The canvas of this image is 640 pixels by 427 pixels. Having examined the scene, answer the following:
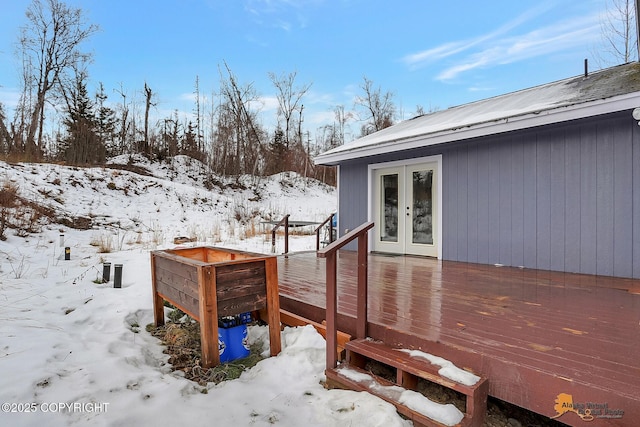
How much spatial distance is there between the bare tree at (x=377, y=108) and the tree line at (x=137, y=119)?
0.06m

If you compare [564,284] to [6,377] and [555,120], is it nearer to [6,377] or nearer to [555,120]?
[555,120]

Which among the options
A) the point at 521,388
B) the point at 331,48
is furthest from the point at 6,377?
the point at 331,48

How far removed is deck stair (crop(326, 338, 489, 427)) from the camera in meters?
1.62

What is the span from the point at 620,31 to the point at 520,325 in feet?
42.0

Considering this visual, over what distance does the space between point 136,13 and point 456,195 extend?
1176 cm

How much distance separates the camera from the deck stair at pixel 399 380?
1.62m

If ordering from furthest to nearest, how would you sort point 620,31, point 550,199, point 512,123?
1. point 620,31
2. point 550,199
3. point 512,123

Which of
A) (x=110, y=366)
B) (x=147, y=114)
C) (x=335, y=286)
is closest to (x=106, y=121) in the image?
(x=147, y=114)

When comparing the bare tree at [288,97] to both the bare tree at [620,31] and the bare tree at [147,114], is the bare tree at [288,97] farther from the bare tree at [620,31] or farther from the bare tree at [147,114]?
the bare tree at [620,31]

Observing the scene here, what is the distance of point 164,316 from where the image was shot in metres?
3.40

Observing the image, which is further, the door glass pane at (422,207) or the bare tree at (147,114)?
the bare tree at (147,114)

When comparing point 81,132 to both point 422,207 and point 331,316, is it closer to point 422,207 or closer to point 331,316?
point 422,207

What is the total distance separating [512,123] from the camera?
13.6 ft

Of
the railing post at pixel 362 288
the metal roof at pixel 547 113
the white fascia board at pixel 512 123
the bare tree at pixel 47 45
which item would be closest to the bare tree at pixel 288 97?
the bare tree at pixel 47 45
